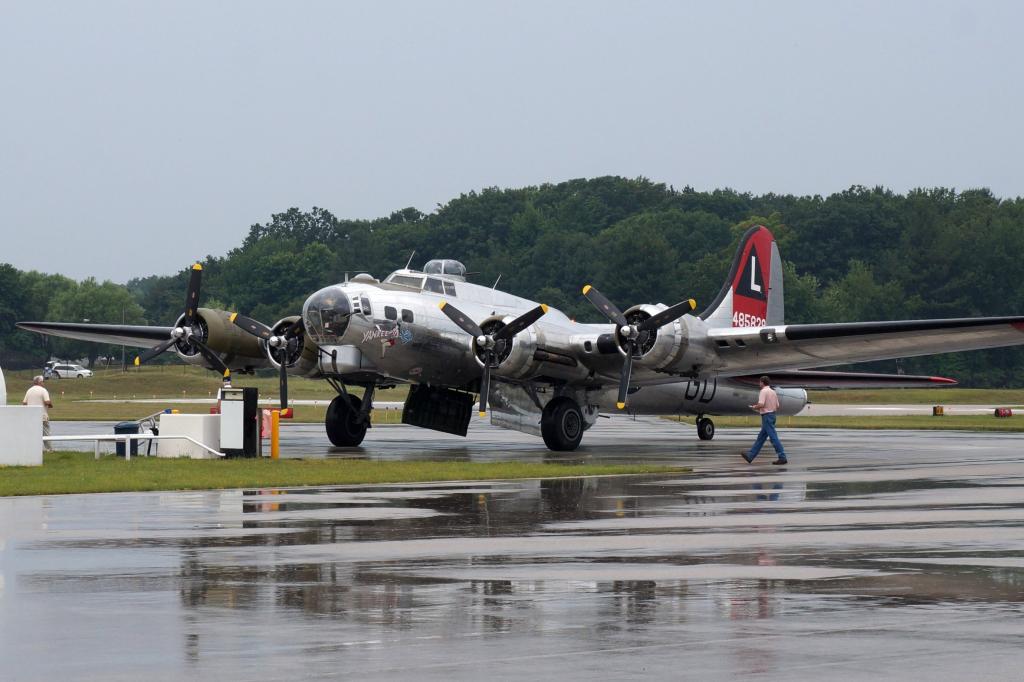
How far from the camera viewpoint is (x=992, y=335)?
104ft

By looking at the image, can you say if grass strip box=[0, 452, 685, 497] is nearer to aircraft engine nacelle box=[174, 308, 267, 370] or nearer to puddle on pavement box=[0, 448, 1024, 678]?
puddle on pavement box=[0, 448, 1024, 678]

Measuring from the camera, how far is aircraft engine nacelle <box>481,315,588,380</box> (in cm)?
3278

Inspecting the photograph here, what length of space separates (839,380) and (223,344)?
17.6 metres

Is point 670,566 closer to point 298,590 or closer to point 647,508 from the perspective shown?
point 298,590

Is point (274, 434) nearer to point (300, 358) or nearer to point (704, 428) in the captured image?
point (300, 358)

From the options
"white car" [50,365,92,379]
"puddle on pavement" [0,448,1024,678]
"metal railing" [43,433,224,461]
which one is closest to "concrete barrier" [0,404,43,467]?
"metal railing" [43,433,224,461]

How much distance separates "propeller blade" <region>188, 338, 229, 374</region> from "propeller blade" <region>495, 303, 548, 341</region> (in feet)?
27.4

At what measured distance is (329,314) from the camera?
32.0 meters

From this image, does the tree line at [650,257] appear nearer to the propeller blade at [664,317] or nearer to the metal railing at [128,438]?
the propeller blade at [664,317]

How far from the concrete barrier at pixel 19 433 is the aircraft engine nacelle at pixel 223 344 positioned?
11271mm

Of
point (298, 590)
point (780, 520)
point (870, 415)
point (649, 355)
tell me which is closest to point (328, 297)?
point (649, 355)

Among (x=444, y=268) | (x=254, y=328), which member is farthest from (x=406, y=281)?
(x=254, y=328)

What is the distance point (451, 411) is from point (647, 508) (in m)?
16.8

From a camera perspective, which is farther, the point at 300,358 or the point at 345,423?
the point at 300,358
